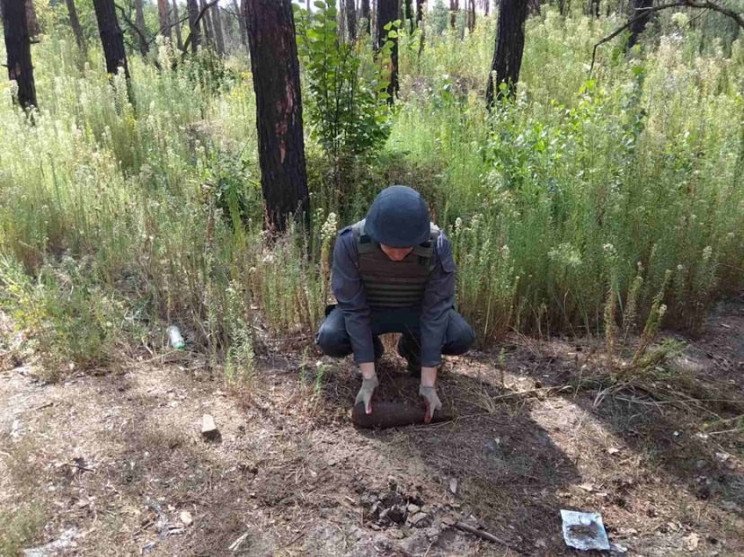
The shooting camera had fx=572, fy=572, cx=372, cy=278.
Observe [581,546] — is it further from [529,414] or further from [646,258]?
[646,258]

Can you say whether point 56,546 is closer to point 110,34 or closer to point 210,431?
point 210,431

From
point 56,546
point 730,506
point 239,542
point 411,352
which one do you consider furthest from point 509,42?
point 56,546

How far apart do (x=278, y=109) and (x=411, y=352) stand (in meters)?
1.80

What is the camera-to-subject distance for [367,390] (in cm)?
251

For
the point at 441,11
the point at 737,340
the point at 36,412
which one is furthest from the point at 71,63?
the point at 441,11

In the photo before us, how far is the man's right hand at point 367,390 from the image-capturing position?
2.50 meters

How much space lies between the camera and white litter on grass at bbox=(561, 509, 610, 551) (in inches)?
80.8

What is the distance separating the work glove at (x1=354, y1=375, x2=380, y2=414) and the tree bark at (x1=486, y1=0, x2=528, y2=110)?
391 cm

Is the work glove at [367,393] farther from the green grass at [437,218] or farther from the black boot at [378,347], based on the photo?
the green grass at [437,218]

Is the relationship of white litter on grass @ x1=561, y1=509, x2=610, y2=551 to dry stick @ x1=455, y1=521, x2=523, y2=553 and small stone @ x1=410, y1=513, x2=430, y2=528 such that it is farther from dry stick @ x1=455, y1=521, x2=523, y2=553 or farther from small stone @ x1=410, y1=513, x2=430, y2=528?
small stone @ x1=410, y1=513, x2=430, y2=528

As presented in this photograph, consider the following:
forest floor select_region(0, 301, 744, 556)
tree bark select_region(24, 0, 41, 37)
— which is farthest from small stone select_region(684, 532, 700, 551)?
tree bark select_region(24, 0, 41, 37)

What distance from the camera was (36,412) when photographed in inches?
100

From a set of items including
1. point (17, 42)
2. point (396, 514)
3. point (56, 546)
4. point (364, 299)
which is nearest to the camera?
point (56, 546)

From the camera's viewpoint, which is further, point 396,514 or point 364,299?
point 364,299
